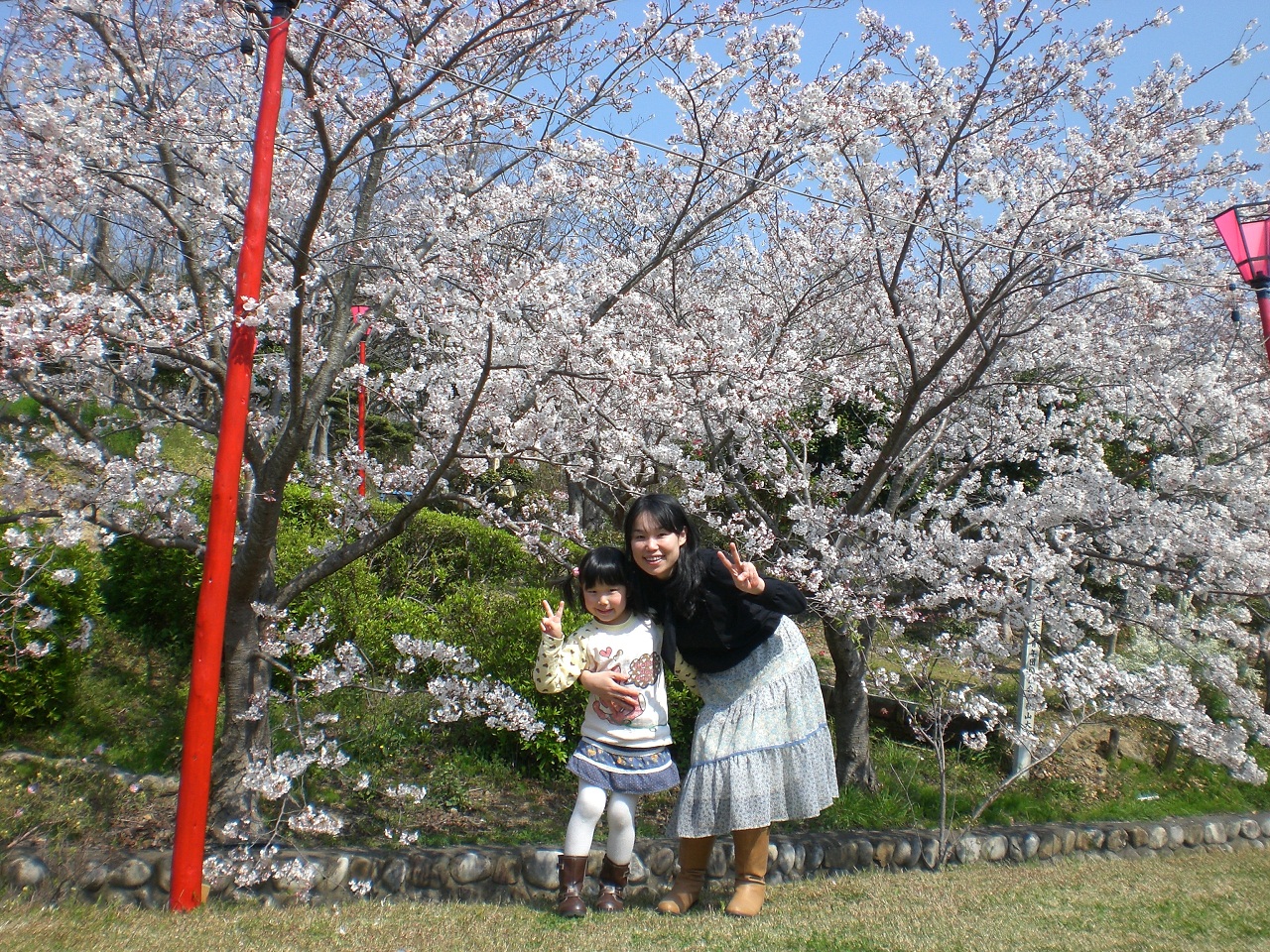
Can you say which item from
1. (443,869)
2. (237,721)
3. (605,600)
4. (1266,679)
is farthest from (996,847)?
(1266,679)

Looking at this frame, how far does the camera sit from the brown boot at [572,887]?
2.83 m

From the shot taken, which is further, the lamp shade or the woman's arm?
the lamp shade

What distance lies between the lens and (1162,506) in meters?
4.74

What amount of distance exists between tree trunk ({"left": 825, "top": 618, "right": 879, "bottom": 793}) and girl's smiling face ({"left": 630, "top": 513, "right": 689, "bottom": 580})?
7.30ft

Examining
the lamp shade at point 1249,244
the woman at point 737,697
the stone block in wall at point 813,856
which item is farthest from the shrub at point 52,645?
the lamp shade at point 1249,244

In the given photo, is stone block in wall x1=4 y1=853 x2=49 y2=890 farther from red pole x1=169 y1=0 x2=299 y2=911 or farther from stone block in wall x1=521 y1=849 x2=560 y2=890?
stone block in wall x1=521 y1=849 x2=560 y2=890

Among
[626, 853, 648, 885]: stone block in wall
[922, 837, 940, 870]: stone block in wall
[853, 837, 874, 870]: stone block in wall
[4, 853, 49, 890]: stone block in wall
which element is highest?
[4, 853, 49, 890]: stone block in wall

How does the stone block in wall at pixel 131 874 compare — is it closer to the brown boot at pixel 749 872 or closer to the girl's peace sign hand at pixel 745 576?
the brown boot at pixel 749 872

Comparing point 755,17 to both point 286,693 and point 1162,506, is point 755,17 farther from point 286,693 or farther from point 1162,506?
point 286,693

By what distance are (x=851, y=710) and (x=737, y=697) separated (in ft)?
7.56

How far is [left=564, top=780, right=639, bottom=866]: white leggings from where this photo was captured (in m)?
2.82

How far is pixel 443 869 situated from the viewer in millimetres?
3418

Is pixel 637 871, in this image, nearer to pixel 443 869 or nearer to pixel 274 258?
pixel 443 869

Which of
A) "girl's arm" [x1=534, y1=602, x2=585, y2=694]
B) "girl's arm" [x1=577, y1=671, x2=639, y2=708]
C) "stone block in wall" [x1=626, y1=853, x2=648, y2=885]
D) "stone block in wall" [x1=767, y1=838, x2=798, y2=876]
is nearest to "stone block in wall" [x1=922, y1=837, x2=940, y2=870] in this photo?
"stone block in wall" [x1=767, y1=838, x2=798, y2=876]
